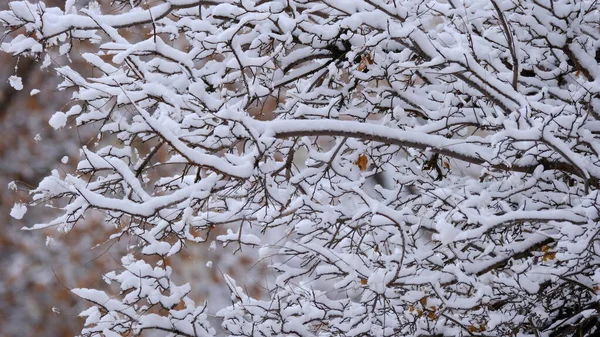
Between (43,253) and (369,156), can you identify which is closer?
(369,156)

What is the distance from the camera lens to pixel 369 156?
4848 millimetres

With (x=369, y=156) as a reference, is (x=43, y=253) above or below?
below

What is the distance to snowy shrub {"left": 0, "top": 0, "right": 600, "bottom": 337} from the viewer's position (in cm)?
347

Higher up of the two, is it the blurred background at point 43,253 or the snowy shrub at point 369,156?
the snowy shrub at point 369,156

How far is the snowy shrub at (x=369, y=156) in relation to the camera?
3473 mm

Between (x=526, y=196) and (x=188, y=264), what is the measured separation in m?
8.09

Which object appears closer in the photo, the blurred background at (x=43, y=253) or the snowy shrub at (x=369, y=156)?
the snowy shrub at (x=369, y=156)

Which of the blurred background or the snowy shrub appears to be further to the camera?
the blurred background

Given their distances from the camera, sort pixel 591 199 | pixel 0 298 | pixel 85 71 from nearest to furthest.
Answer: pixel 591 199
pixel 0 298
pixel 85 71

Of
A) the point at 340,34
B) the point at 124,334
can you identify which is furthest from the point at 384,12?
the point at 124,334

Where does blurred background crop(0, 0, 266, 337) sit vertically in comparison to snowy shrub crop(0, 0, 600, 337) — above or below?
below

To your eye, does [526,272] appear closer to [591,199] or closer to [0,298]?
[591,199]

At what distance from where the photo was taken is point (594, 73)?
13.3 ft

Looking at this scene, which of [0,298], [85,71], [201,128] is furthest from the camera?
[85,71]
